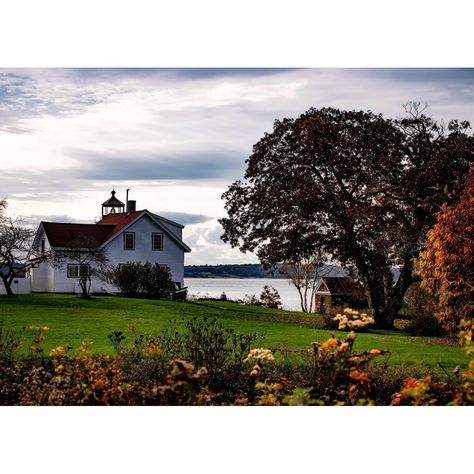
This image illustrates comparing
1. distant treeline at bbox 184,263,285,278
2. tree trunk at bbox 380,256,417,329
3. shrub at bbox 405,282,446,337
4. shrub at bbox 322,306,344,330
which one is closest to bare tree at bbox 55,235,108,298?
distant treeline at bbox 184,263,285,278

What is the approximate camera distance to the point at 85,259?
30.1ft

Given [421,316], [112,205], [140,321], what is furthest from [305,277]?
[112,205]

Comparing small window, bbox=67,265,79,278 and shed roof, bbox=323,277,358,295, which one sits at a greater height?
small window, bbox=67,265,79,278

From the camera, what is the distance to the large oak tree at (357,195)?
1088 cm

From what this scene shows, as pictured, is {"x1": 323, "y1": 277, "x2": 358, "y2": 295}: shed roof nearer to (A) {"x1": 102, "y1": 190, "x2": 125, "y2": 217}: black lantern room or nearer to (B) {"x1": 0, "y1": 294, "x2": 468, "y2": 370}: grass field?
(B) {"x1": 0, "y1": 294, "x2": 468, "y2": 370}: grass field

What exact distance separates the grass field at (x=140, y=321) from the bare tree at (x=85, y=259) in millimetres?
242

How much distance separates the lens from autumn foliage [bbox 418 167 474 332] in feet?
29.8

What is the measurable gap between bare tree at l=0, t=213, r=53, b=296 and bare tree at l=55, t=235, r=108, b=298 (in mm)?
237

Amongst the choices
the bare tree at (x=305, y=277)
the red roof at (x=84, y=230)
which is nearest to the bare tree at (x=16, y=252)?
the red roof at (x=84, y=230)

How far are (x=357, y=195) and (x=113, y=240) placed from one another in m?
3.78

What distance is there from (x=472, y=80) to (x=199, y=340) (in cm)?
453

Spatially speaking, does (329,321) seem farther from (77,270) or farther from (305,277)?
(77,270)

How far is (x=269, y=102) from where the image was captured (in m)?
9.23
